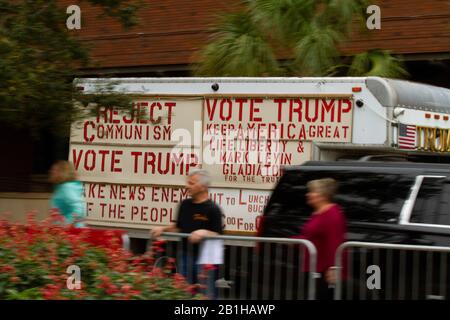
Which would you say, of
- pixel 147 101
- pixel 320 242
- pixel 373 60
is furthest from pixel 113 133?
pixel 320 242

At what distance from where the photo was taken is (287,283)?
8.02m

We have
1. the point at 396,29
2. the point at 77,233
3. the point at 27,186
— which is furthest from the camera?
the point at 27,186

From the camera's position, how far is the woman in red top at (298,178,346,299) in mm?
7789

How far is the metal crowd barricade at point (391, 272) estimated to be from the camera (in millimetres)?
7418

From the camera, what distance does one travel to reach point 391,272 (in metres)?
7.61

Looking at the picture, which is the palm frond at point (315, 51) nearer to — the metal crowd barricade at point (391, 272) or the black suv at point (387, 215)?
the black suv at point (387, 215)

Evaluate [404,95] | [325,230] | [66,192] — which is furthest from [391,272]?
[66,192]

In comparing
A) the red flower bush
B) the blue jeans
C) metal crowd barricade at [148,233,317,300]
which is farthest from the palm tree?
the red flower bush

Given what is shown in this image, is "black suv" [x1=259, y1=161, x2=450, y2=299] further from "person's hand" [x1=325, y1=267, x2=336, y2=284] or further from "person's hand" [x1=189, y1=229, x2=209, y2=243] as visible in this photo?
"person's hand" [x1=189, y1=229, x2=209, y2=243]

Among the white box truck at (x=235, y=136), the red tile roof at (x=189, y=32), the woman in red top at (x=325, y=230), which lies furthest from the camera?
the red tile roof at (x=189, y=32)

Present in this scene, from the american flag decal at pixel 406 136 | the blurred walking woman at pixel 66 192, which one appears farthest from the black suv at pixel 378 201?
the blurred walking woman at pixel 66 192

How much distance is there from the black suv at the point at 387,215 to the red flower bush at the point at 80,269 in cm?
171
